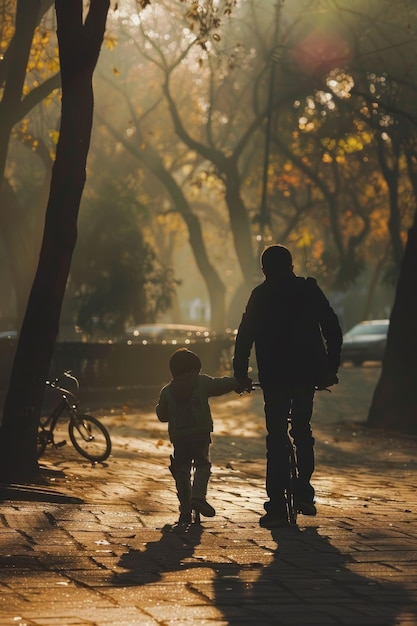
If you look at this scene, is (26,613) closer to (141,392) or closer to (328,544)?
(328,544)

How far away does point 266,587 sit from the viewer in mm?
7602

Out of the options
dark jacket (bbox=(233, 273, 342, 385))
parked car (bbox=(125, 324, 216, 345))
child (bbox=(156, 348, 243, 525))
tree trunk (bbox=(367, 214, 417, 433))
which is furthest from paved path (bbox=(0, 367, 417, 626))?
parked car (bbox=(125, 324, 216, 345))

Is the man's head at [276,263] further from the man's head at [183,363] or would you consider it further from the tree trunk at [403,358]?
the tree trunk at [403,358]

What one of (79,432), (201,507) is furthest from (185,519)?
(79,432)

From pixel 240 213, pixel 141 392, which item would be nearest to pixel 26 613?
pixel 141 392

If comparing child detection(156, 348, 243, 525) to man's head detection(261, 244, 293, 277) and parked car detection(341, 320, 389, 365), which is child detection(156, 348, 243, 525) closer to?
man's head detection(261, 244, 293, 277)

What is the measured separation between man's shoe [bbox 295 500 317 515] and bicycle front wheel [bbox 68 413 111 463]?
701cm

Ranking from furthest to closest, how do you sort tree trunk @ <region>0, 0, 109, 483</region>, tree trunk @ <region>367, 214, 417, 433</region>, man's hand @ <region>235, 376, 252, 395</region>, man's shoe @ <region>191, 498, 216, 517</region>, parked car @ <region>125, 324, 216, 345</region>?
1. parked car @ <region>125, 324, 216, 345</region>
2. tree trunk @ <region>367, 214, 417, 433</region>
3. tree trunk @ <region>0, 0, 109, 483</region>
4. man's shoe @ <region>191, 498, 216, 517</region>
5. man's hand @ <region>235, 376, 252, 395</region>

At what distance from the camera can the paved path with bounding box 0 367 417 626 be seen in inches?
275

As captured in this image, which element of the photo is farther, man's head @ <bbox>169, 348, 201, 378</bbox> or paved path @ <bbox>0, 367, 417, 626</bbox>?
man's head @ <bbox>169, 348, 201, 378</bbox>

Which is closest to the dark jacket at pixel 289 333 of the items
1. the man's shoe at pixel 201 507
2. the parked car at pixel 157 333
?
the man's shoe at pixel 201 507

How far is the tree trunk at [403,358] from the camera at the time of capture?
22250 mm

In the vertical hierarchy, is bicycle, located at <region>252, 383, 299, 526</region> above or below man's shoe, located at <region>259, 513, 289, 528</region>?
above

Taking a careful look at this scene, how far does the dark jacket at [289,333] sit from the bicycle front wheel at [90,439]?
7.06 meters
